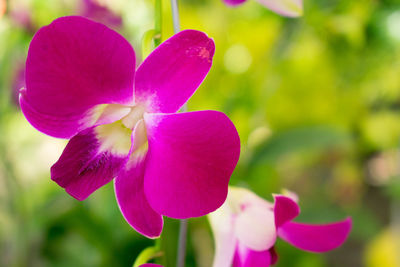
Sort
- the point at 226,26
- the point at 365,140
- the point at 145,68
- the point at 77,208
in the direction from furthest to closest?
the point at 365,140
the point at 226,26
the point at 77,208
the point at 145,68

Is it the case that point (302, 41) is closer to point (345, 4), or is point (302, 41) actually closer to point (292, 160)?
point (345, 4)

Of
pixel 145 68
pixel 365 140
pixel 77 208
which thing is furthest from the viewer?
pixel 365 140

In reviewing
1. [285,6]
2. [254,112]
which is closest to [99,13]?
[254,112]

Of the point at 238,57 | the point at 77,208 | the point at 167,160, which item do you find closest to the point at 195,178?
the point at 167,160

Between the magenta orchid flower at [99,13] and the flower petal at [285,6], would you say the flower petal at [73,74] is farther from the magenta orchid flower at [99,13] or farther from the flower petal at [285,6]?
the magenta orchid flower at [99,13]

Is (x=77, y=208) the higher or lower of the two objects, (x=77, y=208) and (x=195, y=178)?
the lower

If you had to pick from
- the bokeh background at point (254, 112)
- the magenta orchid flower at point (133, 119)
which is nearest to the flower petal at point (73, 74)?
the magenta orchid flower at point (133, 119)

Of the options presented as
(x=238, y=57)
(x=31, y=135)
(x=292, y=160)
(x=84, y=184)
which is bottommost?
(x=292, y=160)
